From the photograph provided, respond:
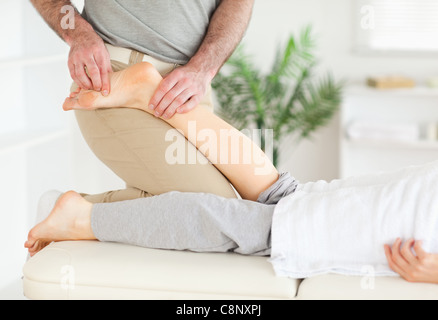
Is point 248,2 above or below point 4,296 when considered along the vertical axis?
above

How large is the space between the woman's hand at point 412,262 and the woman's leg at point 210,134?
1.38 ft

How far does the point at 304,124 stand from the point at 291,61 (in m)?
0.36

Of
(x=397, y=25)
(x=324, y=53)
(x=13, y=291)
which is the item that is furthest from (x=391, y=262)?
(x=397, y=25)

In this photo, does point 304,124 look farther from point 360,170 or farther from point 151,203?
point 151,203

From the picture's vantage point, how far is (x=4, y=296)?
112 inches

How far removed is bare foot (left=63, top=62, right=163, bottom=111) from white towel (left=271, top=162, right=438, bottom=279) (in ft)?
1.60

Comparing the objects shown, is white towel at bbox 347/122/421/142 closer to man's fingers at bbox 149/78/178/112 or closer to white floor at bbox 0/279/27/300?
white floor at bbox 0/279/27/300

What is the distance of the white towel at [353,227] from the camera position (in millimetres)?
1562

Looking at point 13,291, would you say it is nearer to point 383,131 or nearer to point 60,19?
point 60,19

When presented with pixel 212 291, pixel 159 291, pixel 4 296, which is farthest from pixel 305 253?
pixel 4 296

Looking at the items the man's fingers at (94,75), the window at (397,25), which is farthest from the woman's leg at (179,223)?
the window at (397,25)

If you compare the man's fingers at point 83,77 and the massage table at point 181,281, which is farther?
the man's fingers at point 83,77

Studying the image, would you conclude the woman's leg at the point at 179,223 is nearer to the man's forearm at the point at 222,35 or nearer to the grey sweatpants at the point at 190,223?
the grey sweatpants at the point at 190,223
